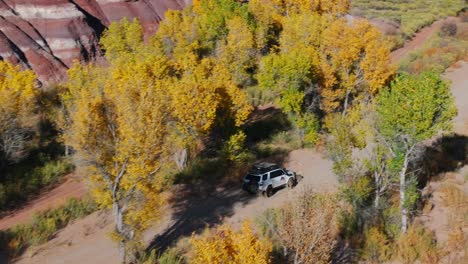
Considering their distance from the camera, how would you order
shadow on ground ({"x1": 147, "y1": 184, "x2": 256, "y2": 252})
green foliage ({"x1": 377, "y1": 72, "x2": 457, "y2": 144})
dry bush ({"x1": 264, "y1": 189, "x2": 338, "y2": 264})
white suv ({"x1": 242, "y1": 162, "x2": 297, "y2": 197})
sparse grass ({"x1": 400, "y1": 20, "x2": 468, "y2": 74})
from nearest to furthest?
1. dry bush ({"x1": 264, "y1": 189, "x2": 338, "y2": 264})
2. green foliage ({"x1": 377, "y1": 72, "x2": 457, "y2": 144})
3. shadow on ground ({"x1": 147, "y1": 184, "x2": 256, "y2": 252})
4. white suv ({"x1": 242, "y1": 162, "x2": 297, "y2": 197})
5. sparse grass ({"x1": 400, "y1": 20, "x2": 468, "y2": 74})

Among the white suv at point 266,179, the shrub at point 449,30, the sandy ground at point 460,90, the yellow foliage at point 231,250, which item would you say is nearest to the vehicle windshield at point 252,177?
the white suv at point 266,179

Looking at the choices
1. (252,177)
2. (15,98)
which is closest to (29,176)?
(15,98)

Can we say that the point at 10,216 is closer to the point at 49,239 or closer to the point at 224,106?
the point at 49,239

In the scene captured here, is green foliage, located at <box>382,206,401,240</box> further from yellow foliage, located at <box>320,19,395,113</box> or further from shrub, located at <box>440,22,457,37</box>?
shrub, located at <box>440,22,457,37</box>

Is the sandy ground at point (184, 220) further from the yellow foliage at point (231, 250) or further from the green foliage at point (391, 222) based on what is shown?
the yellow foliage at point (231, 250)

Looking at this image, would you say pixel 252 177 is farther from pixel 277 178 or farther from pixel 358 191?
pixel 358 191

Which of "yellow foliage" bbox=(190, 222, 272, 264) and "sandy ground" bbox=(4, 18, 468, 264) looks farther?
"sandy ground" bbox=(4, 18, 468, 264)

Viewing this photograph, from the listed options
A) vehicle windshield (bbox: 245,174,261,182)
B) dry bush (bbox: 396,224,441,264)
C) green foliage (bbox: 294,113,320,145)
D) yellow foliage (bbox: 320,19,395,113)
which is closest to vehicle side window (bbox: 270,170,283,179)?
vehicle windshield (bbox: 245,174,261,182)
